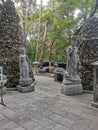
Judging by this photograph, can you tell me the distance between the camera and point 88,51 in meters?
6.42

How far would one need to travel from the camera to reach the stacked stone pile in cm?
632

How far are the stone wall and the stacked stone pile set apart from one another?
134 inches

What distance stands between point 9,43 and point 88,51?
13.2 feet

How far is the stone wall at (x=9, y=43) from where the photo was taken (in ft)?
21.6

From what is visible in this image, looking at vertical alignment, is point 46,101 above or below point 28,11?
below

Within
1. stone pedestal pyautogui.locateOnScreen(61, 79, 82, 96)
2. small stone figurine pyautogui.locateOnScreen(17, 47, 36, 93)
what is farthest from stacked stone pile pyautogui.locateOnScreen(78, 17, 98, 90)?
small stone figurine pyautogui.locateOnScreen(17, 47, 36, 93)

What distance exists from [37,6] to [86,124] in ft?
52.3

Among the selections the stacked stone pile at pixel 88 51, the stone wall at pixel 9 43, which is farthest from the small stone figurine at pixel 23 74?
the stacked stone pile at pixel 88 51

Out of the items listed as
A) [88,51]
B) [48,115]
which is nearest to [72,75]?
[88,51]

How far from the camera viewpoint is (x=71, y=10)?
1284cm

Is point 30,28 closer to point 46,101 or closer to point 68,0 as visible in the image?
point 68,0

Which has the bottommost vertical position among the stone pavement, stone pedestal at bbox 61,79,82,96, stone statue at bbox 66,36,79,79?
the stone pavement

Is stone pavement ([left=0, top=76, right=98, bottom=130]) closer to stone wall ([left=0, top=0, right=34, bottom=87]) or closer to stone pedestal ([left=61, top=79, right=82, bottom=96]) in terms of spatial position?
stone pedestal ([left=61, top=79, right=82, bottom=96])

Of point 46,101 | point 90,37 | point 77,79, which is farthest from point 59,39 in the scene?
point 46,101
